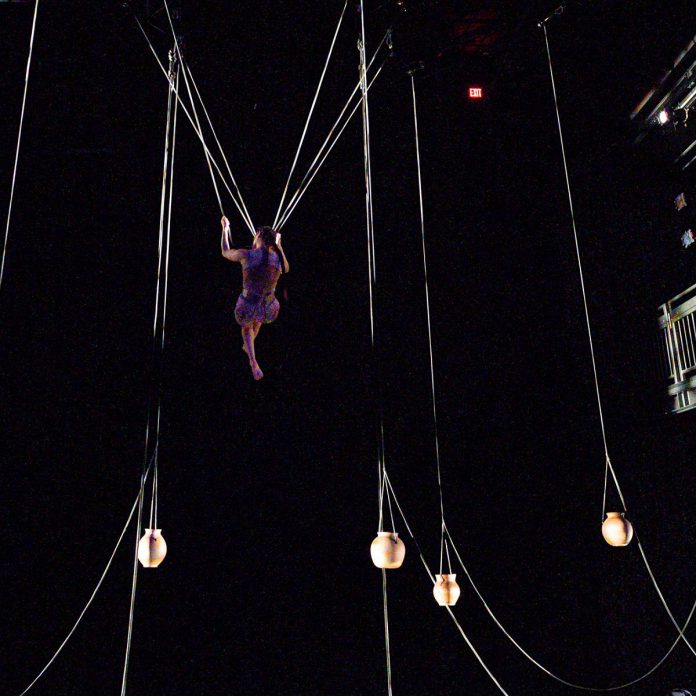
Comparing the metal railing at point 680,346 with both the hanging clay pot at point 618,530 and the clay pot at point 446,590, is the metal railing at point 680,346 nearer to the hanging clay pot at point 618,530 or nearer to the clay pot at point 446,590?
the hanging clay pot at point 618,530

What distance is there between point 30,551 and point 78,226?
8.44 ft

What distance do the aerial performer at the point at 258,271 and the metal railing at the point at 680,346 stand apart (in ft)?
9.75

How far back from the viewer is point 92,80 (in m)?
5.68

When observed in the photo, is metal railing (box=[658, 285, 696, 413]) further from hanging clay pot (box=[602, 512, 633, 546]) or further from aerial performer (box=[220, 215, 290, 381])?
aerial performer (box=[220, 215, 290, 381])

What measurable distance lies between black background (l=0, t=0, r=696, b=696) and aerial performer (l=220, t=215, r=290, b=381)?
4.16ft

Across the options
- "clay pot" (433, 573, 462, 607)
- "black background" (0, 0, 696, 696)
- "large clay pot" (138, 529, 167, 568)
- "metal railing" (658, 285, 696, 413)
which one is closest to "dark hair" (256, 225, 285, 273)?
"black background" (0, 0, 696, 696)

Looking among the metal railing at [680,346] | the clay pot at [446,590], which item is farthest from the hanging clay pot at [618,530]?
the metal railing at [680,346]

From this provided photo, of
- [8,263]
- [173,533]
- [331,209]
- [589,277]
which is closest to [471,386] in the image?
[589,277]

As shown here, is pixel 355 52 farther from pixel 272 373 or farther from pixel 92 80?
pixel 272 373

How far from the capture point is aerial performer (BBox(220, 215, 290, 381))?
162 inches

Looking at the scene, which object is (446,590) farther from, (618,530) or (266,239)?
(266,239)

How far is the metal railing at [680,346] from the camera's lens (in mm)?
4793

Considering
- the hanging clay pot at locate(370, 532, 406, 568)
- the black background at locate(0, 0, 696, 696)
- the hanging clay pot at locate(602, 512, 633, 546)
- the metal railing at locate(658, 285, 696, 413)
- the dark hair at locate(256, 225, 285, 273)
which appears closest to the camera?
the hanging clay pot at locate(370, 532, 406, 568)

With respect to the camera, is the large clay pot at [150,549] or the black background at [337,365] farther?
the black background at [337,365]
